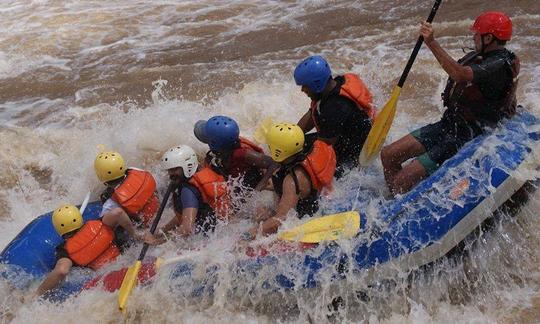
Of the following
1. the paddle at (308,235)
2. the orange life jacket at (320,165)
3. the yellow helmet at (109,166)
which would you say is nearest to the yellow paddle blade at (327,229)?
the paddle at (308,235)

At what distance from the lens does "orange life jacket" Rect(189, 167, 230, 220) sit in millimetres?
4195

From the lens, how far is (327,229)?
3559 mm

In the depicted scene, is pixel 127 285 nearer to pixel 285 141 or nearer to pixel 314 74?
pixel 285 141

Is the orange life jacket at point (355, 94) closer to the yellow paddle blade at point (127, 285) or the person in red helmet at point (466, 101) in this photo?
the person in red helmet at point (466, 101)

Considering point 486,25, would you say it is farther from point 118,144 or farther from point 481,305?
point 118,144

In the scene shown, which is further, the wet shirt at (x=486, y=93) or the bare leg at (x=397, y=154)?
the bare leg at (x=397, y=154)

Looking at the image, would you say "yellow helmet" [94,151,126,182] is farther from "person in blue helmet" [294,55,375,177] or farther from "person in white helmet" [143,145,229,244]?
"person in blue helmet" [294,55,375,177]

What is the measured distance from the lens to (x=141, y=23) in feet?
41.7

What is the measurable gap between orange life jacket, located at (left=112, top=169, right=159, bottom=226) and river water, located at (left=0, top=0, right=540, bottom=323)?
0.51 metres

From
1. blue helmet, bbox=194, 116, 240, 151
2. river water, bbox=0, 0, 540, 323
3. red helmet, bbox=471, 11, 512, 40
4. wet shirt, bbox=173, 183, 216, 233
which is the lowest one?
river water, bbox=0, 0, 540, 323

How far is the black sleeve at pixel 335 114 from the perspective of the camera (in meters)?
4.25

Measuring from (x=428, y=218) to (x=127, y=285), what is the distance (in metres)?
2.05

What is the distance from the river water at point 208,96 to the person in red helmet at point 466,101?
1.77 ft

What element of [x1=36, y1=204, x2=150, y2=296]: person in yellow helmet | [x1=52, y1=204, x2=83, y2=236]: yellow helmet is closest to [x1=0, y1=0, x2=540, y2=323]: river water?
[x1=36, y1=204, x2=150, y2=296]: person in yellow helmet
